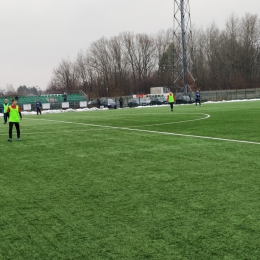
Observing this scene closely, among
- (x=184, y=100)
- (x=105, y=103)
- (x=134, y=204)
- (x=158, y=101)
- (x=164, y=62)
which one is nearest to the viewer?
(x=134, y=204)

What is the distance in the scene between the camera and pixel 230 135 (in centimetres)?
1397

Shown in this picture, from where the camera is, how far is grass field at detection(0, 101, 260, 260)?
4.25 m

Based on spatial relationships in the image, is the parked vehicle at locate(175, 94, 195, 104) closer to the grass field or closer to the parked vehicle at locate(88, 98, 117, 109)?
the parked vehicle at locate(88, 98, 117, 109)

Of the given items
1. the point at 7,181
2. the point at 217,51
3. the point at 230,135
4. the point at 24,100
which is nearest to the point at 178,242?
the point at 7,181

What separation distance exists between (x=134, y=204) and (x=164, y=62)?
100466mm

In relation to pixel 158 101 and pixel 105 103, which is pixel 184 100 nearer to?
pixel 158 101

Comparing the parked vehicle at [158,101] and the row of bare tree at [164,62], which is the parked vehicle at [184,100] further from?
the row of bare tree at [164,62]

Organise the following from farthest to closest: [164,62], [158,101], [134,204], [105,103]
→ [164,62], [158,101], [105,103], [134,204]

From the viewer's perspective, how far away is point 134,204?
588cm

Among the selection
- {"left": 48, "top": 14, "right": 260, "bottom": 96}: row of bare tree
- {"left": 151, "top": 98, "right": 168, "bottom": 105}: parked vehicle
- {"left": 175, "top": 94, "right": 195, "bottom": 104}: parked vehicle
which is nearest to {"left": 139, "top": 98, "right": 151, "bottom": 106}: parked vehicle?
{"left": 151, "top": 98, "right": 168, "bottom": 105}: parked vehicle

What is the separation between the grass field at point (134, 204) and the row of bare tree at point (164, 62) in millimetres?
85986

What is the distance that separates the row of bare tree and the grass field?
86.0m

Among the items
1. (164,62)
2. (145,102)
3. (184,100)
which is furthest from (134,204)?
(164,62)

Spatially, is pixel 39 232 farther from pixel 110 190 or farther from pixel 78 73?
pixel 78 73
